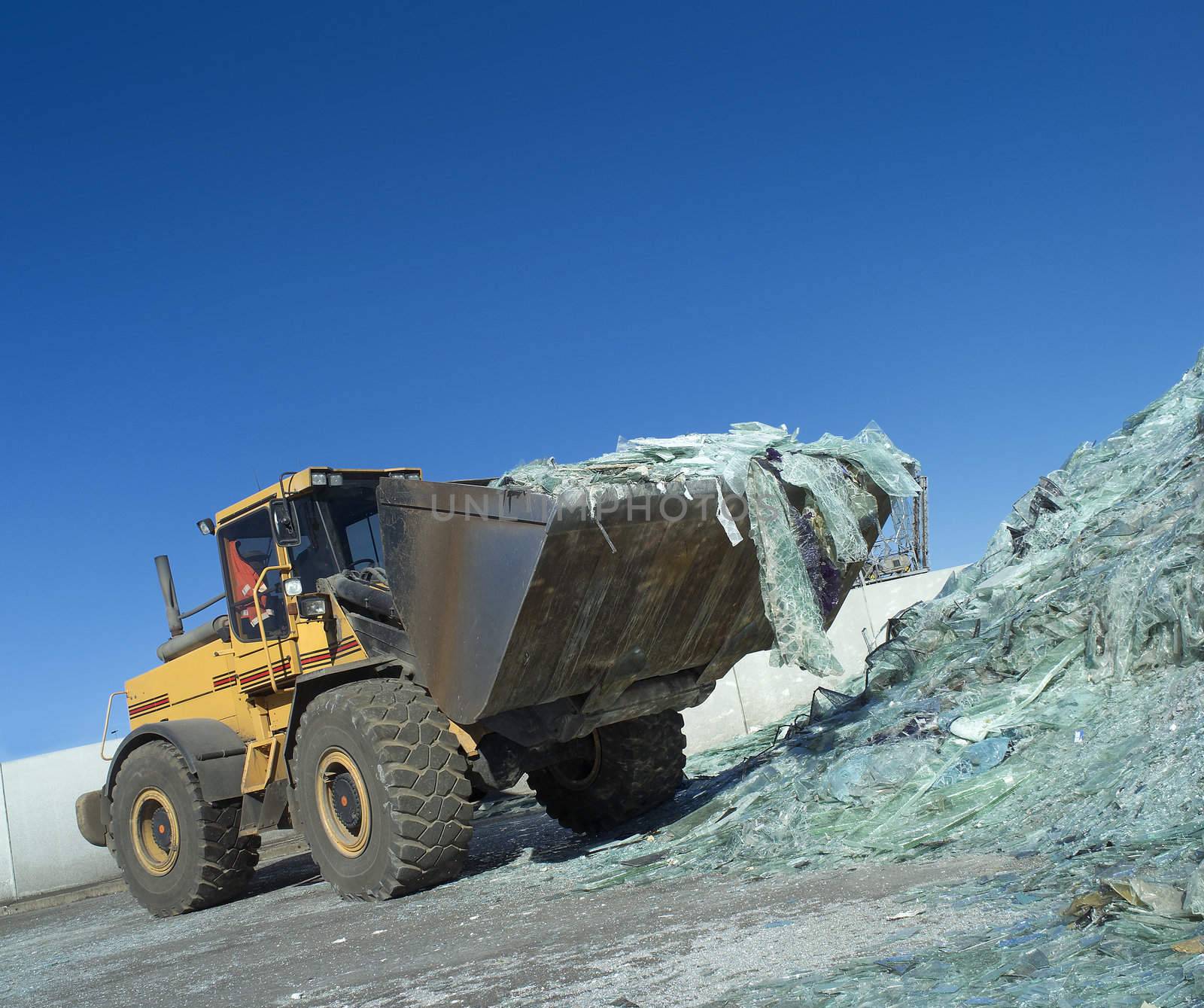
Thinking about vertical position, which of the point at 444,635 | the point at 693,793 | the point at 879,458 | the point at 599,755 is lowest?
the point at 693,793

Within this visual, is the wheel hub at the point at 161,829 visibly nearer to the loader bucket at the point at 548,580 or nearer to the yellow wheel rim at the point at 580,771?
the yellow wheel rim at the point at 580,771

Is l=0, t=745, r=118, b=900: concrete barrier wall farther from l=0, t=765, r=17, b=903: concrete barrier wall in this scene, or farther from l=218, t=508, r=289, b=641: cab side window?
l=218, t=508, r=289, b=641: cab side window

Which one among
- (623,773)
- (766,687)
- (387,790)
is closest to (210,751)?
(387,790)

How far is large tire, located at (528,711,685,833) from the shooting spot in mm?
7098

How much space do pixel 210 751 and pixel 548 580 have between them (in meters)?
3.29

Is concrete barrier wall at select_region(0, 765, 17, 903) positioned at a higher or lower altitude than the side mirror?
lower

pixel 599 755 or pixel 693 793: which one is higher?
pixel 599 755

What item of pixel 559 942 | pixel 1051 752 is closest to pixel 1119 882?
pixel 1051 752

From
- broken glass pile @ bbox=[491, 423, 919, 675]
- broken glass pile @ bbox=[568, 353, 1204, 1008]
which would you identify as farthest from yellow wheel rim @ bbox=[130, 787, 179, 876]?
broken glass pile @ bbox=[491, 423, 919, 675]

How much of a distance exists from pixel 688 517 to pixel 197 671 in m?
4.20

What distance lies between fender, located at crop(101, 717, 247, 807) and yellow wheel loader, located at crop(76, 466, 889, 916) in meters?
0.02

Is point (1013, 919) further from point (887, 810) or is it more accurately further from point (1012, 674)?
point (1012, 674)

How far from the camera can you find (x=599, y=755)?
7.16 m

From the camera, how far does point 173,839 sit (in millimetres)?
7277
